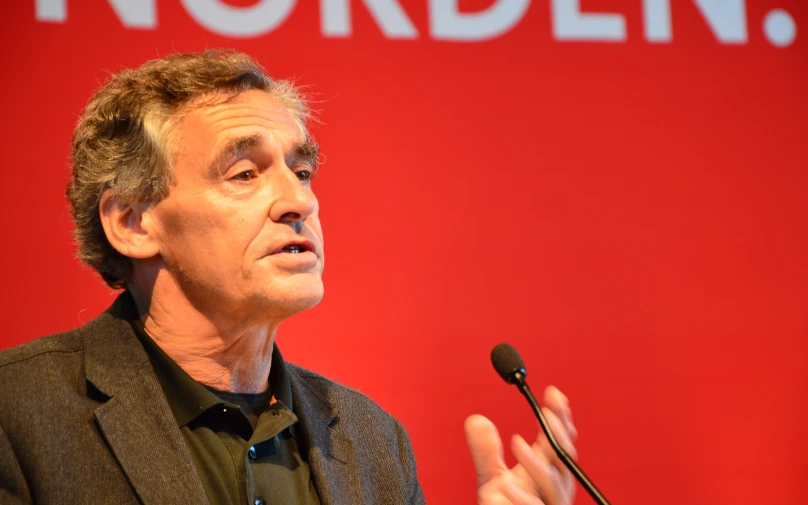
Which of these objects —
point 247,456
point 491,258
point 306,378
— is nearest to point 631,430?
point 491,258

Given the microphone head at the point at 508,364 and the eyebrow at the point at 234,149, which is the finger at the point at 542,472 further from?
the eyebrow at the point at 234,149

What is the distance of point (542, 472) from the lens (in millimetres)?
1529

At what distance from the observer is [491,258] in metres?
2.56

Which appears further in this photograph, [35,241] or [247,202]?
[35,241]

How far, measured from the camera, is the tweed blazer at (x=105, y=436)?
1.48 meters

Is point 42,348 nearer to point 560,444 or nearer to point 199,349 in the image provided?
point 199,349

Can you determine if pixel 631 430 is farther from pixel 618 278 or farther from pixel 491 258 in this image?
pixel 491 258

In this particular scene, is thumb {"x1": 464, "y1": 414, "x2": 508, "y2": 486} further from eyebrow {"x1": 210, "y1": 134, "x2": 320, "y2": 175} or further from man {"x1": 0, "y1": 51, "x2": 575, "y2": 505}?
eyebrow {"x1": 210, "y1": 134, "x2": 320, "y2": 175}

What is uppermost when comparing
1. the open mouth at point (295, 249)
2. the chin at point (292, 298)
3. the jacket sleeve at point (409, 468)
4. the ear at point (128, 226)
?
the ear at point (128, 226)

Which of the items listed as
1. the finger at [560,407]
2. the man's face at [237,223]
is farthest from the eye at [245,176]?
the finger at [560,407]

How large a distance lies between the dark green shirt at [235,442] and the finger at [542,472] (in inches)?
16.5

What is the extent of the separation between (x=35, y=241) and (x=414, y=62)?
3.57 ft

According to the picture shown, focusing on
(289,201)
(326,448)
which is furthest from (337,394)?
(289,201)

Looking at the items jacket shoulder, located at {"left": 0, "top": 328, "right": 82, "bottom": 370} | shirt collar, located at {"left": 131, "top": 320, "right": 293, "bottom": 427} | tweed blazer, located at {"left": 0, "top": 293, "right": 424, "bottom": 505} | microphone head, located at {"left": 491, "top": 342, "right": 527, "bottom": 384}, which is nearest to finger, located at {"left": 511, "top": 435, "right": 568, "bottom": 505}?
microphone head, located at {"left": 491, "top": 342, "right": 527, "bottom": 384}
